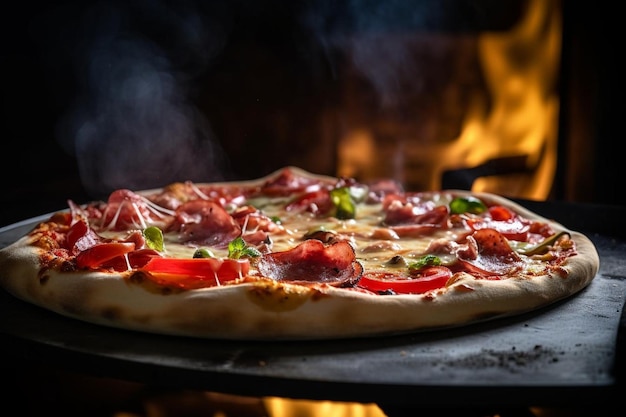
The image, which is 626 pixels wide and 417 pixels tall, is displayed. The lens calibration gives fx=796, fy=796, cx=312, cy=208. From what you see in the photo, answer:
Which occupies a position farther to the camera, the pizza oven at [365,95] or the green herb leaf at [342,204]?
the pizza oven at [365,95]

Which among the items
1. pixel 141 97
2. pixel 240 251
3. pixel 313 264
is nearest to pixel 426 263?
pixel 313 264

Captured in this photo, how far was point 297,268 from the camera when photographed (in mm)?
2451

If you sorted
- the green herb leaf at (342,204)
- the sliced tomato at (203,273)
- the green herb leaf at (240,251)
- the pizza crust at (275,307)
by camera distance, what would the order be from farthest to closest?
the green herb leaf at (342,204) < the green herb leaf at (240,251) < the sliced tomato at (203,273) < the pizza crust at (275,307)

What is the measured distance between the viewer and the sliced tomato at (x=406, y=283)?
236 cm

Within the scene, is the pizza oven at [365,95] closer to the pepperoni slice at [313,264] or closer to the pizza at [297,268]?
the pizza at [297,268]

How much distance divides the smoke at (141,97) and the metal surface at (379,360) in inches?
95.1

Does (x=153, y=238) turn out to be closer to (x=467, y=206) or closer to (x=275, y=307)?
(x=275, y=307)

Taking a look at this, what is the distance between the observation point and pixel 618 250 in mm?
3193

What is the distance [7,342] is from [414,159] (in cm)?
357

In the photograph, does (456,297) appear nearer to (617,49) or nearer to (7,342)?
(7,342)

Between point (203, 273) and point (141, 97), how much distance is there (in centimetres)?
276

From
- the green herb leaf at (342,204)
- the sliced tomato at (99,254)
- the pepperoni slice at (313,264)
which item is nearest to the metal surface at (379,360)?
the sliced tomato at (99,254)

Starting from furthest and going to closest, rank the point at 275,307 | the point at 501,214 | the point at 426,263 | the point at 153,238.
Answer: the point at 501,214 → the point at 153,238 → the point at 426,263 → the point at 275,307

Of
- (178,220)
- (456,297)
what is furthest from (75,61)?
(456,297)
